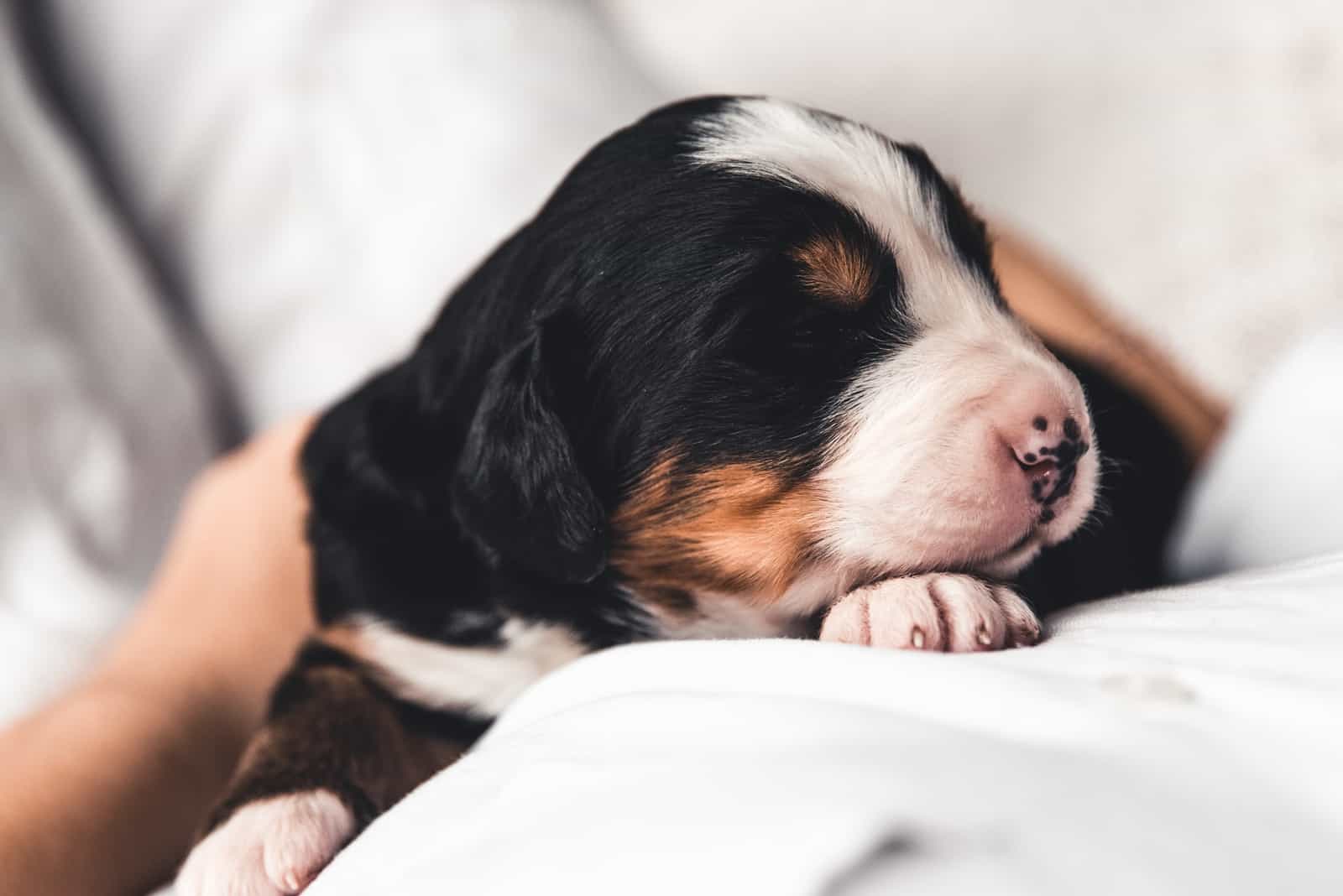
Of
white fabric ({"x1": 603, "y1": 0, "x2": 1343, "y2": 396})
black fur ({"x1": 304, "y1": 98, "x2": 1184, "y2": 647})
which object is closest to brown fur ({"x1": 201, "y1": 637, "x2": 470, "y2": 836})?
black fur ({"x1": 304, "y1": 98, "x2": 1184, "y2": 647})

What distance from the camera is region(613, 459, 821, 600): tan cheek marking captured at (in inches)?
47.9

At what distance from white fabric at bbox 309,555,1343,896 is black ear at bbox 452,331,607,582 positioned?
254 mm

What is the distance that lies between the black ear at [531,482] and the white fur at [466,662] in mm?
157

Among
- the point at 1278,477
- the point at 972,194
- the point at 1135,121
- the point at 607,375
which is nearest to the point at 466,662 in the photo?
the point at 607,375

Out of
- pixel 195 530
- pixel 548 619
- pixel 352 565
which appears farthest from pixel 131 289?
pixel 548 619

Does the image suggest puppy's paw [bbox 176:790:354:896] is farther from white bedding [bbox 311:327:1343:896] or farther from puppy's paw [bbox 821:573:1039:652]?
puppy's paw [bbox 821:573:1039:652]

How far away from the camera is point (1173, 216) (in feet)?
9.68

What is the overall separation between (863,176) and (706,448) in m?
0.33

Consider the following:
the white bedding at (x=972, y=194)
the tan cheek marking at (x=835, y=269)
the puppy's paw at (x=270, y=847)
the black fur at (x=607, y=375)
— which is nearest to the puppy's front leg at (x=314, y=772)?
the puppy's paw at (x=270, y=847)

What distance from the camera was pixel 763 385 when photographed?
119 centimetres

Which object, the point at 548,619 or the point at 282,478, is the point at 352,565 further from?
the point at 282,478

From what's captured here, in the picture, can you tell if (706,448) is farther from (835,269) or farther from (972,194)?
(972,194)

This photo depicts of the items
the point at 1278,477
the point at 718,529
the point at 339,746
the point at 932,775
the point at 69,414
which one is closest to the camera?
the point at 932,775

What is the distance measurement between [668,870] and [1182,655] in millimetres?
416
